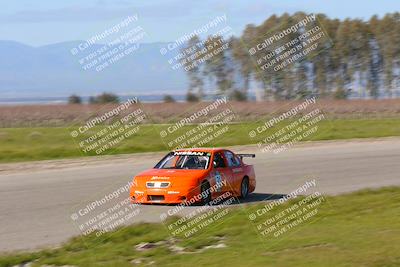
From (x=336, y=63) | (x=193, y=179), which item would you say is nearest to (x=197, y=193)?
(x=193, y=179)

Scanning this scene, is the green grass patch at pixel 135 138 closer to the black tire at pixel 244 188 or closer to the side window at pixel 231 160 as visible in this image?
the side window at pixel 231 160

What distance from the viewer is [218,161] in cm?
1780

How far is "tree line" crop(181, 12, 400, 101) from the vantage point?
8506 cm

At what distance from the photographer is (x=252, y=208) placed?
15.9 metres

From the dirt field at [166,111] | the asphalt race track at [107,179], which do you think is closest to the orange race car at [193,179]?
the asphalt race track at [107,179]

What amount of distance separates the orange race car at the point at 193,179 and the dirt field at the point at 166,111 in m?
28.2

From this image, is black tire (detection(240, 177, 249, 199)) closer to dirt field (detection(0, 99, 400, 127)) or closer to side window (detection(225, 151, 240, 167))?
side window (detection(225, 151, 240, 167))

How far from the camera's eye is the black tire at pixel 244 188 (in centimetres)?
1820

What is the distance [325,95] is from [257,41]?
17.2 meters

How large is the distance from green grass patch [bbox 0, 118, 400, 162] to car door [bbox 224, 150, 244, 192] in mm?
12191

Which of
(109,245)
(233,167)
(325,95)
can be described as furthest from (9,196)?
(325,95)

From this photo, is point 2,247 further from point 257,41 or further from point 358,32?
point 358,32

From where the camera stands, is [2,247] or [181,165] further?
[181,165]

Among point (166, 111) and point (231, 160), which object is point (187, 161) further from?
point (166, 111)
